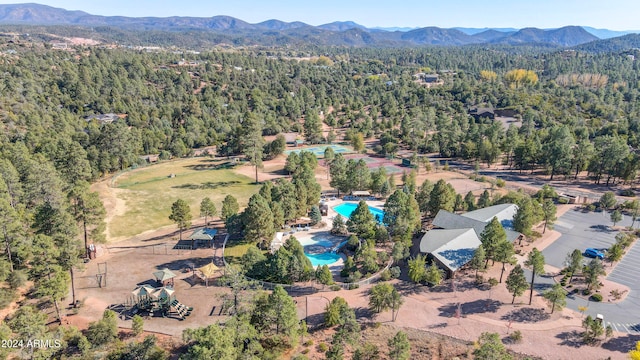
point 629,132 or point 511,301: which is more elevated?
point 629,132

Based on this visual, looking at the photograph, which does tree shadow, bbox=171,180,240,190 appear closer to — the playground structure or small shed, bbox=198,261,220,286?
small shed, bbox=198,261,220,286

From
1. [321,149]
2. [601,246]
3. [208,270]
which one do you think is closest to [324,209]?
[208,270]

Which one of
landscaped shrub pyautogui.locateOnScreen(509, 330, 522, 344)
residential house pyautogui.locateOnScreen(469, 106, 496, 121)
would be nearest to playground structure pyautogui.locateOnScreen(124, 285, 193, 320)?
landscaped shrub pyautogui.locateOnScreen(509, 330, 522, 344)

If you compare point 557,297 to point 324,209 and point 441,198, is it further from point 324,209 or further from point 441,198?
point 324,209

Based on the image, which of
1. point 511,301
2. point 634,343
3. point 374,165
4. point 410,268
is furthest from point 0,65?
point 634,343

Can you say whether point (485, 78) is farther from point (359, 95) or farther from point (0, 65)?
point (0, 65)

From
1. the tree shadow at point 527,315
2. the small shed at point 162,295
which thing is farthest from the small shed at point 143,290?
the tree shadow at point 527,315
